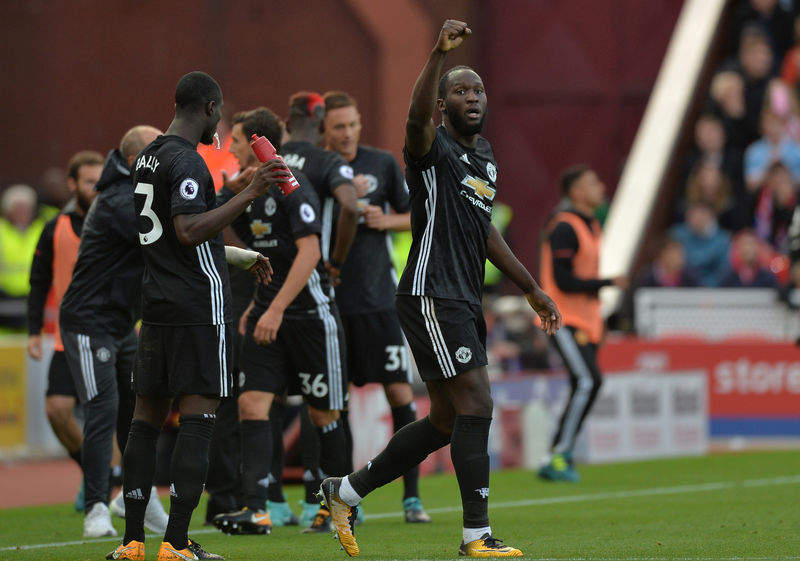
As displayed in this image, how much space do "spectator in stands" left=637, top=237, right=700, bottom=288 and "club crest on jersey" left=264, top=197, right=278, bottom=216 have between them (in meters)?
10.2


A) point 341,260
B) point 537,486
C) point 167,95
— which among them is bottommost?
point 537,486

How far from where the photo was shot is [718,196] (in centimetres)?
1981

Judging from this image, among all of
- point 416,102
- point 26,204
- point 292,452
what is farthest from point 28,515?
point 26,204

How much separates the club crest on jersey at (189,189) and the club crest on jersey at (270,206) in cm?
177

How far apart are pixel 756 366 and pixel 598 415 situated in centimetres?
250

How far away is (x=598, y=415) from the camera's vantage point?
1519 centimetres

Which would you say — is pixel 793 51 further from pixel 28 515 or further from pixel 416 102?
pixel 416 102

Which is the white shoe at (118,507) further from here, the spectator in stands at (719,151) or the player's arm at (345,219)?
the spectator in stands at (719,151)

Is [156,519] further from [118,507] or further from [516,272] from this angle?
[516,272]

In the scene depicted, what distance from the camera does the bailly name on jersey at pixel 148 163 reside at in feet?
23.6

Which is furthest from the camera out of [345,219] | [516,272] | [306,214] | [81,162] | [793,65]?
[793,65]

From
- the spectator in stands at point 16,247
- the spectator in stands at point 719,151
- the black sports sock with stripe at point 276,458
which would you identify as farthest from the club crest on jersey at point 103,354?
the spectator in stands at point 719,151

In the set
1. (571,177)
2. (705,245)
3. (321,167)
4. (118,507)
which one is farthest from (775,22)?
(118,507)

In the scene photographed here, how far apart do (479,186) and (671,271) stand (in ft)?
36.7
